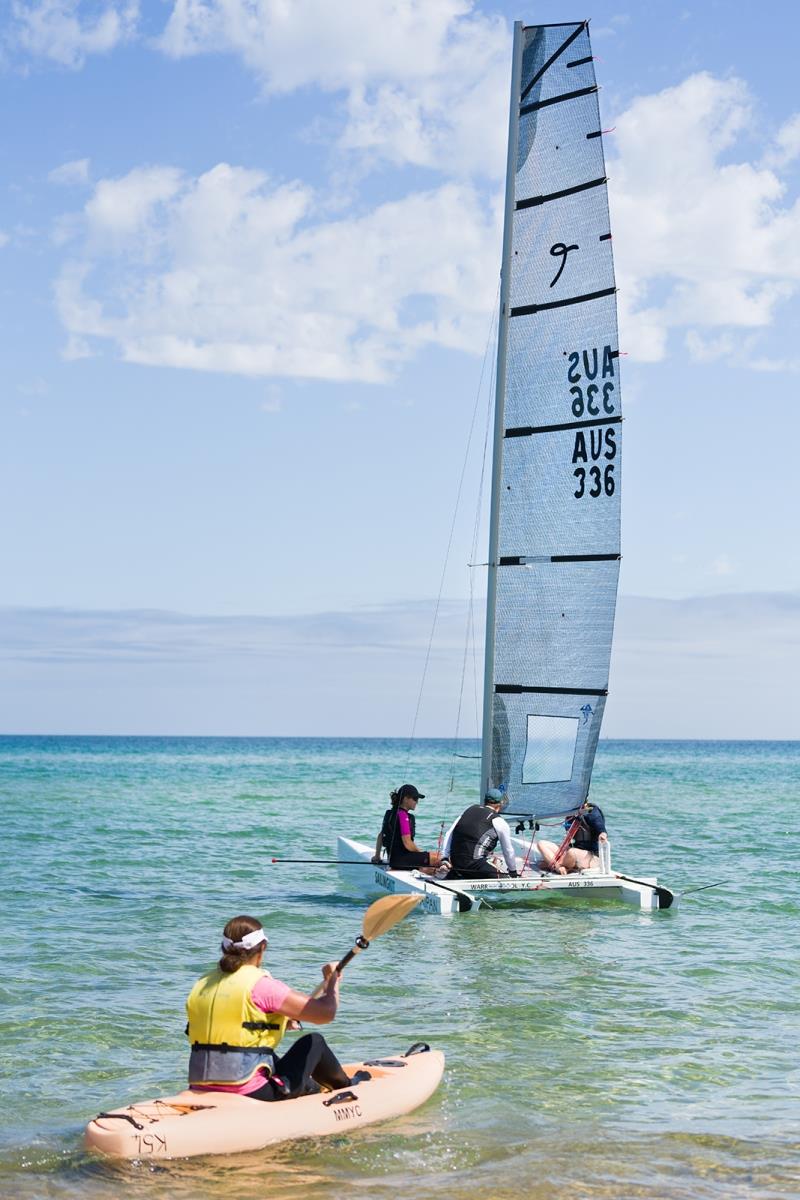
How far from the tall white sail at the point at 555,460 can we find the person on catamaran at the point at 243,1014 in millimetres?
8733

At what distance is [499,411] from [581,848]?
5.21 meters

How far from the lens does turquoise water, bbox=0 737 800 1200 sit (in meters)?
6.76

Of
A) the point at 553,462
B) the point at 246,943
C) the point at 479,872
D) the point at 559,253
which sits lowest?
the point at 479,872

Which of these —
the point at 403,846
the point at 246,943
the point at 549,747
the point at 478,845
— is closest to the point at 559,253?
the point at 549,747

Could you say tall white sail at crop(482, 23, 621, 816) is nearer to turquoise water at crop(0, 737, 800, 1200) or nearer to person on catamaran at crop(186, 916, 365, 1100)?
turquoise water at crop(0, 737, 800, 1200)

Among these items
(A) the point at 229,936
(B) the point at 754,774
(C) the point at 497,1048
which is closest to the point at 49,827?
(C) the point at 497,1048

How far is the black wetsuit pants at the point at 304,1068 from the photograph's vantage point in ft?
23.5

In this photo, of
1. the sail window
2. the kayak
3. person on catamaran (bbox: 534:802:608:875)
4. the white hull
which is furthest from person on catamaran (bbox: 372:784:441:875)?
the kayak

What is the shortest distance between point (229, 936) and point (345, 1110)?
1.28 m

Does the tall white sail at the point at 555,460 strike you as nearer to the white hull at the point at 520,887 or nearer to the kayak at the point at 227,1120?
the white hull at the point at 520,887

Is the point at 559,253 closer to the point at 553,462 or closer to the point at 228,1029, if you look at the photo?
the point at 553,462

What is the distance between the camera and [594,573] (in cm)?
1541

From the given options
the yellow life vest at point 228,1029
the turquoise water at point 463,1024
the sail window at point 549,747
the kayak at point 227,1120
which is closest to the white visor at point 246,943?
the yellow life vest at point 228,1029

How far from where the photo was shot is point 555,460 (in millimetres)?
15570
